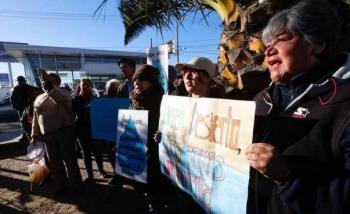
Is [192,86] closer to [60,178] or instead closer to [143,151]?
[143,151]

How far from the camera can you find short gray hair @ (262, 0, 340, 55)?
1.45 metres

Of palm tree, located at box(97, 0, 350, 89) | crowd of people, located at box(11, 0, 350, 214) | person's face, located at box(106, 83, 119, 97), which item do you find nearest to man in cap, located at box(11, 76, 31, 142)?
person's face, located at box(106, 83, 119, 97)

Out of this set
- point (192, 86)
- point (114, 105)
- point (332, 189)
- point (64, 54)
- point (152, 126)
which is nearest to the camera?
point (332, 189)

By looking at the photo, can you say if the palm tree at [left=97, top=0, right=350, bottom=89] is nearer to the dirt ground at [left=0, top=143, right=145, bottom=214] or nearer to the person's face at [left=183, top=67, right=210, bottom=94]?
the person's face at [left=183, top=67, right=210, bottom=94]

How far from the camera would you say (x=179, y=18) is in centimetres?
499

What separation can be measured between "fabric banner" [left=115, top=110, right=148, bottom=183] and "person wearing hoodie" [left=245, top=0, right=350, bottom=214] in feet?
5.49

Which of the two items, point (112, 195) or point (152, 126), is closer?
point (152, 126)

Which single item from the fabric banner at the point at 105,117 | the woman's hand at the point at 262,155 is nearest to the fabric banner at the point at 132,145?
the fabric banner at the point at 105,117

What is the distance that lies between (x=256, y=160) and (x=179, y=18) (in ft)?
13.0

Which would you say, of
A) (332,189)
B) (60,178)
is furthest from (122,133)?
(332,189)

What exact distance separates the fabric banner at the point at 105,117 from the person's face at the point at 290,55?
3.07m

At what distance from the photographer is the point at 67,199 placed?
4.86m

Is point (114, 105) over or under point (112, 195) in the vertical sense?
over

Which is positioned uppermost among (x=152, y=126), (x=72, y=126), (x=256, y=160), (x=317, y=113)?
(x=317, y=113)
